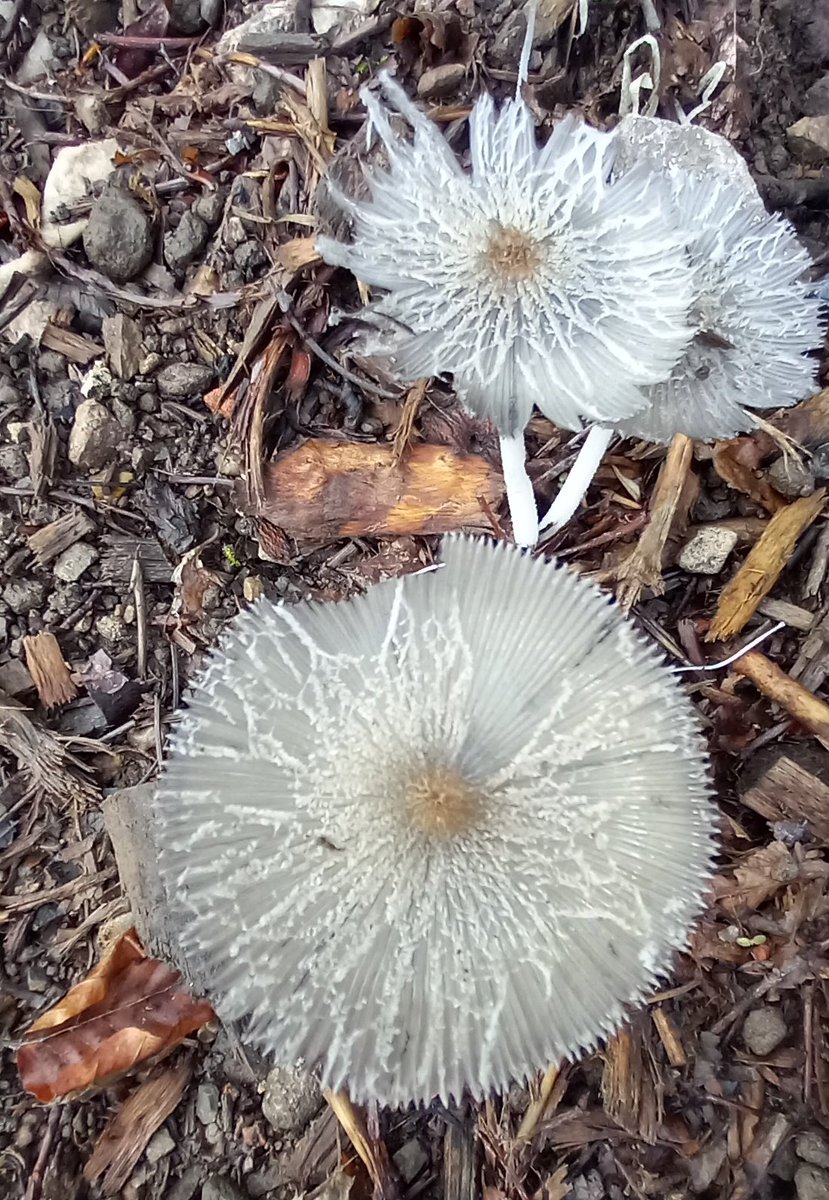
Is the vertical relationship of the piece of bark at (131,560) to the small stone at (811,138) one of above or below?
below

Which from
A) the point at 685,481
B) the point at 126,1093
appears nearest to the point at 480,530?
the point at 685,481

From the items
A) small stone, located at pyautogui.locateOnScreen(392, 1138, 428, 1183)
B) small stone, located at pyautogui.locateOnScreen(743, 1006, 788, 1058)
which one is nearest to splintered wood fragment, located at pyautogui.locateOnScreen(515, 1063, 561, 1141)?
small stone, located at pyautogui.locateOnScreen(392, 1138, 428, 1183)

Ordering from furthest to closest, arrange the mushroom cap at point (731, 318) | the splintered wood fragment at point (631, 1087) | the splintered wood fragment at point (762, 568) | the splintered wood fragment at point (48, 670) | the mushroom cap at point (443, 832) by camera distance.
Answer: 1. the splintered wood fragment at point (48, 670)
2. the splintered wood fragment at point (762, 568)
3. the splintered wood fragment at point (631, 1087)
4. the mushroom cap at point (731, 318)
5. the mushroom cap at point (443, 832)

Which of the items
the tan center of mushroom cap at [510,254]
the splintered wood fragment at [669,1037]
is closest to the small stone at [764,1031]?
the splintered wood fragment at [669,1037]

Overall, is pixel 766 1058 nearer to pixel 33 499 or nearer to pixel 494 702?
pixel 494 702

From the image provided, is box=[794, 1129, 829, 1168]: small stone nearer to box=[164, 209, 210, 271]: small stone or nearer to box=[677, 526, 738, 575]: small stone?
box=[677, 526, 738, 575]: small stone

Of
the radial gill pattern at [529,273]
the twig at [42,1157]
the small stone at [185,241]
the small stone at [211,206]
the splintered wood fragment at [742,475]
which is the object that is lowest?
the twig at [42,1157]

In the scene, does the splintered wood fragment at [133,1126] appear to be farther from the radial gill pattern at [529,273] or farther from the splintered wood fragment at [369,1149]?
the radial gill pattern at [529,273]
